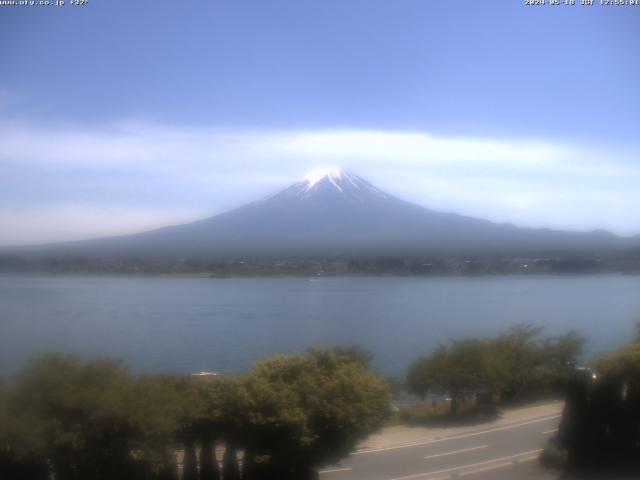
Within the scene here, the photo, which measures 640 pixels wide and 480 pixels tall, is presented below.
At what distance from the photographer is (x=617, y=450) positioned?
686cm

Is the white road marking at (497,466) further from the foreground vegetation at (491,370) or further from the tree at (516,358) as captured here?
the tree at (516,358)

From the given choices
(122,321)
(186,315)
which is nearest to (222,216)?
(186,315)

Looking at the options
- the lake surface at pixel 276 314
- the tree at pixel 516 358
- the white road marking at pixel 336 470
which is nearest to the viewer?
the white road marking at pixel 336 470

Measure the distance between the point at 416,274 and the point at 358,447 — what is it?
16813mm

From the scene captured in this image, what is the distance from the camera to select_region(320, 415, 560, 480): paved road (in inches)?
255

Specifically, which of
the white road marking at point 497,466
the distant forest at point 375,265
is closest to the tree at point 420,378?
the white road marking at point 497,466

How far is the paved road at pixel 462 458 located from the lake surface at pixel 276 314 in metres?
2.65

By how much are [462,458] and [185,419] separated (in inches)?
125

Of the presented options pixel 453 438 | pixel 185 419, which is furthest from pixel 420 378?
pixel 185 419

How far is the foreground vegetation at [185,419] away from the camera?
514 cm

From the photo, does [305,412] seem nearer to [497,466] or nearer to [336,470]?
[336,470]

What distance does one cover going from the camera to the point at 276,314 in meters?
19.3

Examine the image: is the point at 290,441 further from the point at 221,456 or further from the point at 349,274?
A: the point at 349,274

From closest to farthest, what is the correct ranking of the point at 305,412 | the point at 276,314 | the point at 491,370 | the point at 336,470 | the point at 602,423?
the point at 305,412 < the point at 336,470 < the point at 602,423 < the point at 491,370 < the point at 276,314
